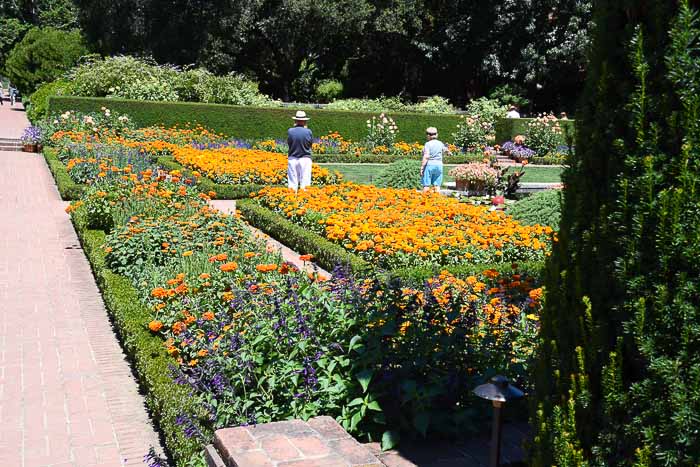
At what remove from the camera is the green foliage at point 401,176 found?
13.8 metres

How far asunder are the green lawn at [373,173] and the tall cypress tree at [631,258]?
14317 mm

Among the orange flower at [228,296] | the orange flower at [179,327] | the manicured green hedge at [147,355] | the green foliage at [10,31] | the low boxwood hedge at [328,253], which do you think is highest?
the green foliage at [10,31]

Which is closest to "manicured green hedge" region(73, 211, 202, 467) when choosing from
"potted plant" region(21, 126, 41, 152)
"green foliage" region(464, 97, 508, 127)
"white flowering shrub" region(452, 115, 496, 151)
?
"potted plant" region(21, 126, 41, 152)

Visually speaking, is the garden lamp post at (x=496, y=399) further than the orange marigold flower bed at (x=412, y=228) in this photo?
No

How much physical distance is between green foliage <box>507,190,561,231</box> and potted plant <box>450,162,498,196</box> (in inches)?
164

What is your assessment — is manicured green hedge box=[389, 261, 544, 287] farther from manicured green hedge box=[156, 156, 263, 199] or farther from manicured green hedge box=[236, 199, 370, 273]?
manicured green hedge box=[156, 156, 263, 199]

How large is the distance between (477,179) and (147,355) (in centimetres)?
1010

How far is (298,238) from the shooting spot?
30.6 ft

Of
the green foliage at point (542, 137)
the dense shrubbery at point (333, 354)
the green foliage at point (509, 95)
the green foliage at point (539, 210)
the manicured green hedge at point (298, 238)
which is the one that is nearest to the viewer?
the dense shrubbery at point (333, 354)

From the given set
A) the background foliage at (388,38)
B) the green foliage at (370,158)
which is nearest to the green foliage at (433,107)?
the background foliage at (388,38)

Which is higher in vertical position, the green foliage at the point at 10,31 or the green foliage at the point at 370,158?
the green foliage at the point at 10,31

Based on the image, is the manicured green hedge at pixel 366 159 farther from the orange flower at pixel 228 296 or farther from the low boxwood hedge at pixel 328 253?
the orange flower at pixel 228 296

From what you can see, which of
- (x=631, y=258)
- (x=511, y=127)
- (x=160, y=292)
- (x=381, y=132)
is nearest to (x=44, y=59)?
(x=381, y=132)

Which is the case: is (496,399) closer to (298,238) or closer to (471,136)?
(298,238)
